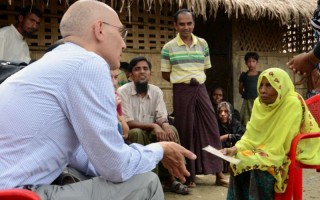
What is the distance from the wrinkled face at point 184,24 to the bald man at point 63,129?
317 centimetres

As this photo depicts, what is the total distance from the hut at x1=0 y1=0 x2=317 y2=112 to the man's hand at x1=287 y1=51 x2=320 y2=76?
10.6 feet

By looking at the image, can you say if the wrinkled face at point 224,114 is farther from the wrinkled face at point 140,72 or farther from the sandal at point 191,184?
the wrinkled face at point 140,72

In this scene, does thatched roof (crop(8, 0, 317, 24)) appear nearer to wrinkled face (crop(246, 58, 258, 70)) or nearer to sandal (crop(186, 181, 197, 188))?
wrinkled face (crop(246, 58, 258, 70))

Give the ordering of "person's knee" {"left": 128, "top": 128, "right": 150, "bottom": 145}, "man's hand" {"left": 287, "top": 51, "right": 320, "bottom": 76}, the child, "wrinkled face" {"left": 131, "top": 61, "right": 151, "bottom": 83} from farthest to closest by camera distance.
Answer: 1. the child
2. "wrinkled face" {"left": 131, "top": 61, "right": 151, "bottom": 83}
3. "person's knee" {"left": 128, "top": 128, "right": 150, "bottom": 145}
4. "man's hand" {"left": 287, "top": 51, "right": 320, "bottom": 76}

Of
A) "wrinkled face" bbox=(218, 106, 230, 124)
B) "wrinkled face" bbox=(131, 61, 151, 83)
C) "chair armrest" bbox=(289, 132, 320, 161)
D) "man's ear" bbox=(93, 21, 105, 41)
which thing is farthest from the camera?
"wrinkled face" bbox=(218, 106, 230, 124)

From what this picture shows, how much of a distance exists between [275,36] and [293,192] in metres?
5.91

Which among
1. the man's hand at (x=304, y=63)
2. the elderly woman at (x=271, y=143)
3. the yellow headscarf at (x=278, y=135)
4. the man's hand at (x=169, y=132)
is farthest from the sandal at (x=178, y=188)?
the man's hand at (x=304, y=63)

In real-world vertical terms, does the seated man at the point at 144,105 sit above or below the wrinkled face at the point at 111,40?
below

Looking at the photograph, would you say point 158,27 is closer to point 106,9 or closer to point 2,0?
point 2,0

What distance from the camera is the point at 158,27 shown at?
23.6ft

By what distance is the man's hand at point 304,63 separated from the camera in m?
2.77

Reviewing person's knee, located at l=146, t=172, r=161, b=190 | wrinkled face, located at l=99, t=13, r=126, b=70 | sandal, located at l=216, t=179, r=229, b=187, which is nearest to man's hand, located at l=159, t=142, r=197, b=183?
person's knee, located at l=146, t=172, r=161, b=190

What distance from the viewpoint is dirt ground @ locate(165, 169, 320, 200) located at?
4.56 m

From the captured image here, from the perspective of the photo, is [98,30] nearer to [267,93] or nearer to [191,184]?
[267,93]
